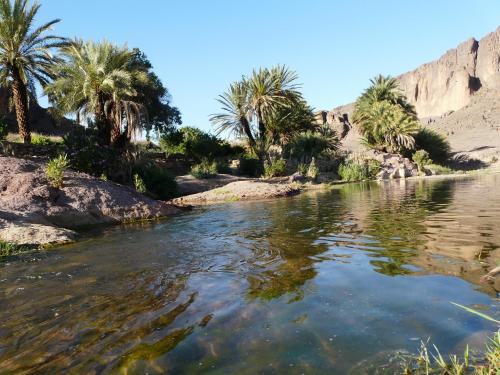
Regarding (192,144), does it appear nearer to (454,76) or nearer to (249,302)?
(249,302)

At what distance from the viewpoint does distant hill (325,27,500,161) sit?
6392cm

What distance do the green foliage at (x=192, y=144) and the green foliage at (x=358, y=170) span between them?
9.66 m

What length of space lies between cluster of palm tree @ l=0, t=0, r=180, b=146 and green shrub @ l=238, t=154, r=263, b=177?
9.67 meters

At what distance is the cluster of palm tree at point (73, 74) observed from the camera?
781 inches

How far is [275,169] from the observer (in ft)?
90.0

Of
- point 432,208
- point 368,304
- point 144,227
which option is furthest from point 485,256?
point 144,227

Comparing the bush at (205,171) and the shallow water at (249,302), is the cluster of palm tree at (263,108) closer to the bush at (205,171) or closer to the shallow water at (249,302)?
the bush at (205,171)

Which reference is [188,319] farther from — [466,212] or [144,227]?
[466,212]

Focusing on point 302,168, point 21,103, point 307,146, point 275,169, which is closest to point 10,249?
point 21,103

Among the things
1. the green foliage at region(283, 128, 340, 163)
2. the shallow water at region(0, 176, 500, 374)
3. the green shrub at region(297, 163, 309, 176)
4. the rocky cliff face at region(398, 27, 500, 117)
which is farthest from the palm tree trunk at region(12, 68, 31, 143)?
the rocky cliff face at region(398, 27, 500, 117)

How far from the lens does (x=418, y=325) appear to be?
2.87 m

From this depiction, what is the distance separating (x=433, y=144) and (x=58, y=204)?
38.8 metres

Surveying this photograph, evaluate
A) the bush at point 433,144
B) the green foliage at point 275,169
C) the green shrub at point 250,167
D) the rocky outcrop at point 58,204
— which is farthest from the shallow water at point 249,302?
the bush at point 433,144

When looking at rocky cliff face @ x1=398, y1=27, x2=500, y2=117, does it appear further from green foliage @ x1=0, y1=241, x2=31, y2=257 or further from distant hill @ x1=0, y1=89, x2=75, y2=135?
green foliage @ x1=0, y1=241, x2=31, y2=257
